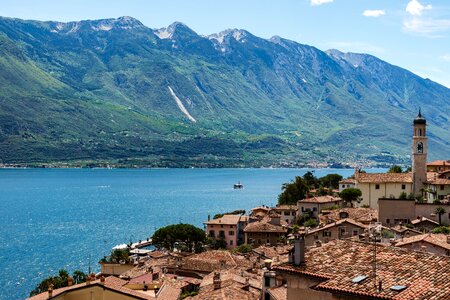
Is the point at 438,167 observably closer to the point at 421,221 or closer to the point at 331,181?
the point at 331,181

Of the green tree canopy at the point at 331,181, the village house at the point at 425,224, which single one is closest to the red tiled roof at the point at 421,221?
the village house at the point at 425,224

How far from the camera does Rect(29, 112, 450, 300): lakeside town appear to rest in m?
13.5

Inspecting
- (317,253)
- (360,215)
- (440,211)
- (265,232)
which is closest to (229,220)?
(265,232)

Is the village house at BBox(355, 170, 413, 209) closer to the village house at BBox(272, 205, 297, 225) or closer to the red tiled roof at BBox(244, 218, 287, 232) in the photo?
the red tiled roof at BBox(244, 218, 287, 232)

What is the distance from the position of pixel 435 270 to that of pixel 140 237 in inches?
4687

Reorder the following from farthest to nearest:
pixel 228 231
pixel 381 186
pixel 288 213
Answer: pixel 288 213
pixel 228 231
pixel 381 186

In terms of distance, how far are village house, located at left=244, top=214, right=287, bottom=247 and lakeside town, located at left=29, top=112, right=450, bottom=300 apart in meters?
0.14

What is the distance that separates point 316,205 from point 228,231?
45.6 ft

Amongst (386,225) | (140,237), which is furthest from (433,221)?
(140,237)

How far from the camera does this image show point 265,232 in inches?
3241

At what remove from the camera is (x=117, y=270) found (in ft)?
212

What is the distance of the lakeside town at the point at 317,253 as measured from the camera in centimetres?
1352

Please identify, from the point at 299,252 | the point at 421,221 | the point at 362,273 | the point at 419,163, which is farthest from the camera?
the point at 419,163

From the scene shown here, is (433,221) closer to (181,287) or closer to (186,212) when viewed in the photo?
(181,287)
